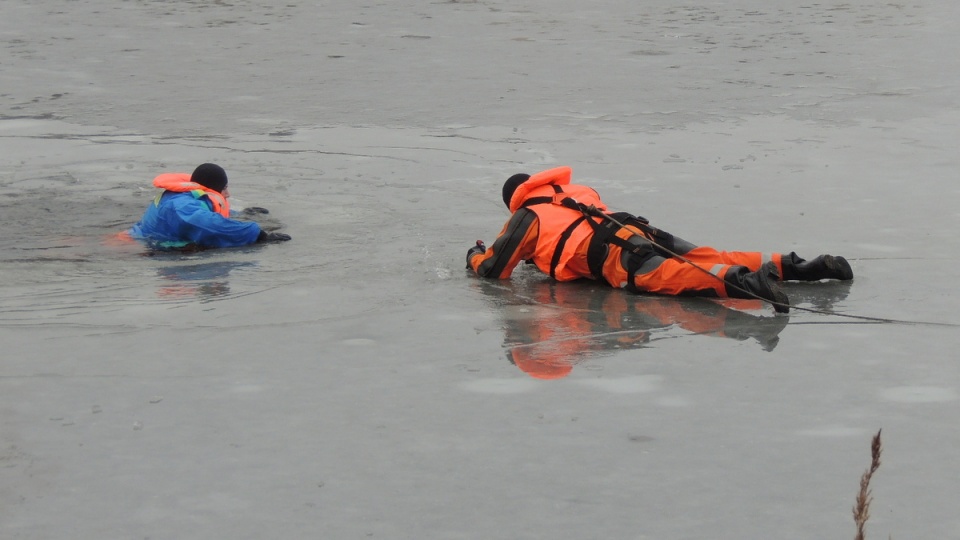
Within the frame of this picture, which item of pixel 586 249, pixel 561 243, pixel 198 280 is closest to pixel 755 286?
pixel 586 249

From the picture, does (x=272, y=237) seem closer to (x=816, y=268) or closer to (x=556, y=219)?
(x=556, y=219)

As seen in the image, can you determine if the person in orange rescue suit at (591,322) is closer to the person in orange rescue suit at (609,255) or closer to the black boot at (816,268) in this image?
the person in orange rescue suit at (609,255)

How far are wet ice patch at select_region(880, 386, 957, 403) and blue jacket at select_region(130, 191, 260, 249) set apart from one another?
372 cm

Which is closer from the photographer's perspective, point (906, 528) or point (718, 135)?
point (906, 528)

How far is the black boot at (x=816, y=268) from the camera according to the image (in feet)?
19.1

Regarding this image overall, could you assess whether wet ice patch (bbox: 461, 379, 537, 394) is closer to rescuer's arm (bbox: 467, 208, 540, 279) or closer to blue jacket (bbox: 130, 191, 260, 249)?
rescuer's arm (bbox: 467, 208, 540, 279)

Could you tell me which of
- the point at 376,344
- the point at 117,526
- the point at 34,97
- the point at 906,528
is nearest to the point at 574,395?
the point at 376,344

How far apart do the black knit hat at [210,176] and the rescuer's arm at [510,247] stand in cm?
182

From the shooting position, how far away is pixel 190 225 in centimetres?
691

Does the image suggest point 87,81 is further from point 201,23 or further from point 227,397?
point 227,397

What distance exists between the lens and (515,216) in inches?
241

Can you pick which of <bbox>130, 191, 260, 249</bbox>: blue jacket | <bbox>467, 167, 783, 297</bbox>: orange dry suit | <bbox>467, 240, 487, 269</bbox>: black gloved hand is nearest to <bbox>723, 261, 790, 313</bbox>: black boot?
<bbox>467, 167, 783, 297</bbox>: orange dry suit

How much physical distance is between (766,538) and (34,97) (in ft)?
30.8

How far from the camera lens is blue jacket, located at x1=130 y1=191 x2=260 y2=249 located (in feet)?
22.6
